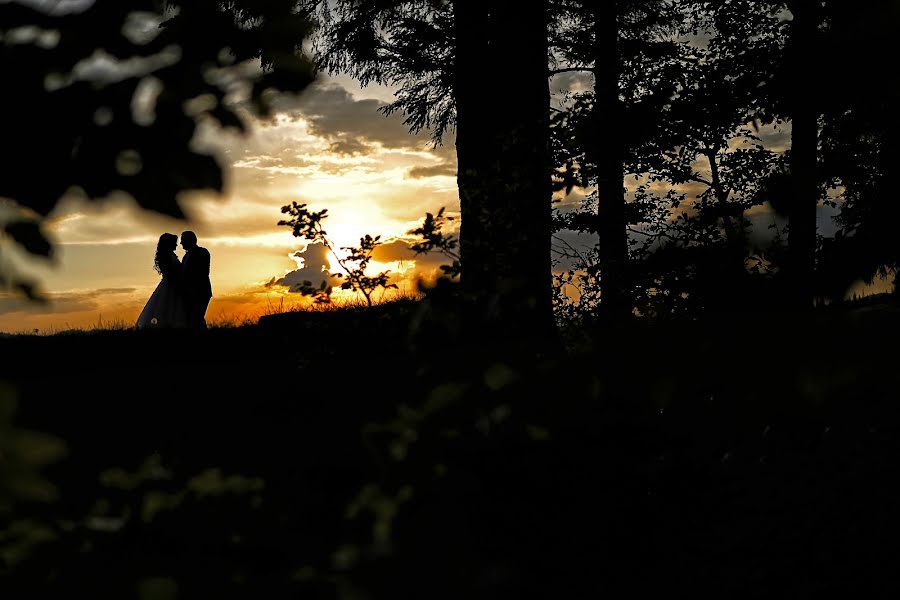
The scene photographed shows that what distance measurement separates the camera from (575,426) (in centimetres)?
386

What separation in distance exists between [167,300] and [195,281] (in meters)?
0.68

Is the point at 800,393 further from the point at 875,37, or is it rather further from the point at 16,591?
the point at 16,591

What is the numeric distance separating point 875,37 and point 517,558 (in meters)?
2.24

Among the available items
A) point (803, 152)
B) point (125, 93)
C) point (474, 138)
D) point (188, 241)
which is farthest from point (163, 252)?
point (125, 93)

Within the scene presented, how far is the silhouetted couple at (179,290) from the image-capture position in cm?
1336

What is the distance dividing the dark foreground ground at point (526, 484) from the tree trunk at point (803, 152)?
0.82 metres

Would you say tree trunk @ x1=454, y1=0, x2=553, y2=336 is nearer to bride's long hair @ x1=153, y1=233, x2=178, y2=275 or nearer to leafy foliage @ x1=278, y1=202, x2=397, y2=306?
leafy foliage @ x1=278, y1=202, x2=397, y2=306

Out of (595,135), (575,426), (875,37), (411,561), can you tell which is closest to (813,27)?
(595,135)

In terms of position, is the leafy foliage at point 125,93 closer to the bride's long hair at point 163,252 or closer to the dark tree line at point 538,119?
the dark tree line at point 538,119

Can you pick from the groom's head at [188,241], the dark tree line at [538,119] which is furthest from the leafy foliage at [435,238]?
the groom's head at [188,241]

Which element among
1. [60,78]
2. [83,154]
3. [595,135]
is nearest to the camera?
[83,154]

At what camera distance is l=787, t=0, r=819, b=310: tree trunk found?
4012 millimetres

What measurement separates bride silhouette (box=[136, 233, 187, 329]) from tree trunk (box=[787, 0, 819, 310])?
383 inches

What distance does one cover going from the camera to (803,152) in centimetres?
1117
